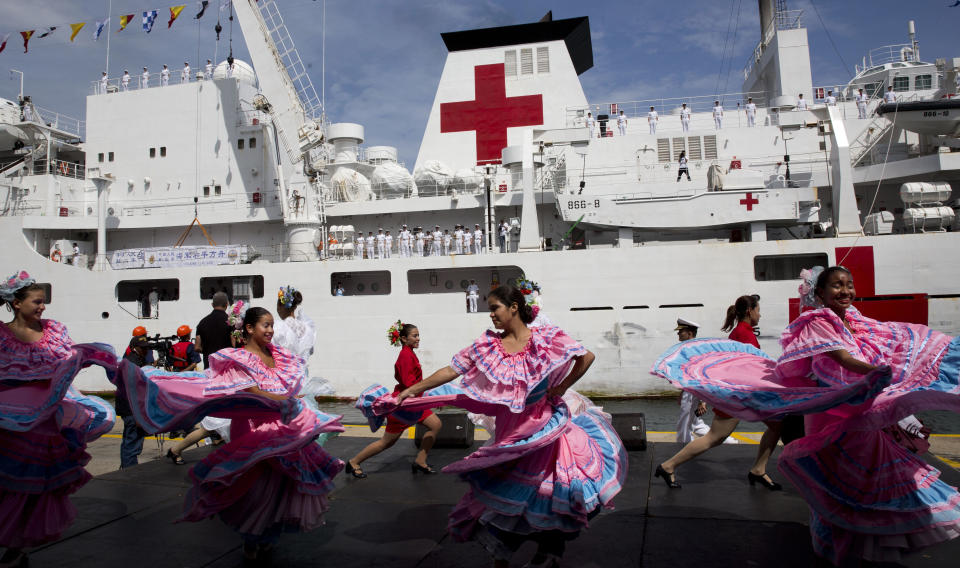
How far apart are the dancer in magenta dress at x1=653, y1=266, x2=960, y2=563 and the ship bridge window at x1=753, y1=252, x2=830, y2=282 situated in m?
10.8

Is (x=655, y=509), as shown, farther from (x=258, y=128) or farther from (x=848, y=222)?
(x=258, y=128)

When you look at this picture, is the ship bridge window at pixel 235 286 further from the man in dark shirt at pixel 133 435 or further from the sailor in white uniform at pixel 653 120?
the sailor in white uniform at pixel 653 120

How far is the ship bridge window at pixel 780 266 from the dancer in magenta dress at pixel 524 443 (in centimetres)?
1132

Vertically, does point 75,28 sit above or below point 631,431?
above

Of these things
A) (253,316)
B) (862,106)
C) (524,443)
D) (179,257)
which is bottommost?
(524,443)

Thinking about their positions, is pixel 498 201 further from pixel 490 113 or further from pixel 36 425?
pixel 36 425

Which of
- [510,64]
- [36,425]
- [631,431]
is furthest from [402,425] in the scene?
[510,64]

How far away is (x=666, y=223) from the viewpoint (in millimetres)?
12836

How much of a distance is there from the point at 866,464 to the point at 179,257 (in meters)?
15.3

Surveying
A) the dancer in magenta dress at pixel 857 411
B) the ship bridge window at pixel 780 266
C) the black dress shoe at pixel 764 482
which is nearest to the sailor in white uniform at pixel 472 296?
the ship bridge window at pixel 780 266

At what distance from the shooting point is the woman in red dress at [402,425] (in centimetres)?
511

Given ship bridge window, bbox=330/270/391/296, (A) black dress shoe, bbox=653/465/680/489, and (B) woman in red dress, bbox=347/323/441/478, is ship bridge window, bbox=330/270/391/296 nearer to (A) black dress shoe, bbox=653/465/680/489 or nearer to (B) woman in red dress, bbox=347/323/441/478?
(B) woman in red dress, bbox=347/323/441/478

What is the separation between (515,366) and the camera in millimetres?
2980

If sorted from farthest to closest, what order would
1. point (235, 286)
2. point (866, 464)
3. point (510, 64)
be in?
point (510, 64) < point (235, 286) < point (866, 464)
